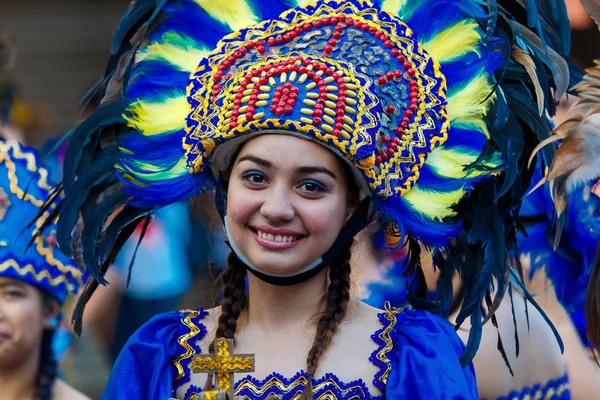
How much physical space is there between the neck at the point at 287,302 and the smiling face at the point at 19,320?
124 cm

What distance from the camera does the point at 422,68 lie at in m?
3.50

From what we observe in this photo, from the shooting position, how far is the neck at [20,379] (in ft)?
14.7

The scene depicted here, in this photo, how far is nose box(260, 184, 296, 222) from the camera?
10.7ft

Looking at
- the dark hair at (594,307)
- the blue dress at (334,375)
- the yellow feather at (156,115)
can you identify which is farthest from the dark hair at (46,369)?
the dark hair at (594,307)

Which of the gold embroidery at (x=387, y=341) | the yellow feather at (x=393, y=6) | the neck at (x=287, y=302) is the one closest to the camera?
the gold embroidery at (x=387, y=341)

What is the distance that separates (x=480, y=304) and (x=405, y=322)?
0.75 ft

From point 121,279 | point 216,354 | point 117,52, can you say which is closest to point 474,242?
point 216,354

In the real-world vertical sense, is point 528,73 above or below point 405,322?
above

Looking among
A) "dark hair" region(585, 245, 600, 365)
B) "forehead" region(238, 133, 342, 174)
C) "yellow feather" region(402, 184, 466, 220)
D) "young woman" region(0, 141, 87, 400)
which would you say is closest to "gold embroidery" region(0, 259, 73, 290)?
"young woman" region(0, 141, 87, 400)

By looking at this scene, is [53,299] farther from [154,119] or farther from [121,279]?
[121,279]

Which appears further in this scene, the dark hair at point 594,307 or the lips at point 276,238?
the dark hair at point 594,307

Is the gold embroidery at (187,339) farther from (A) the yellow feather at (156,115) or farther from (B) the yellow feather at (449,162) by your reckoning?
(B) the yellow feather at (449,162)

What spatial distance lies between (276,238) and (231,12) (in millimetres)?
743

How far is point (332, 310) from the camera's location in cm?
346
